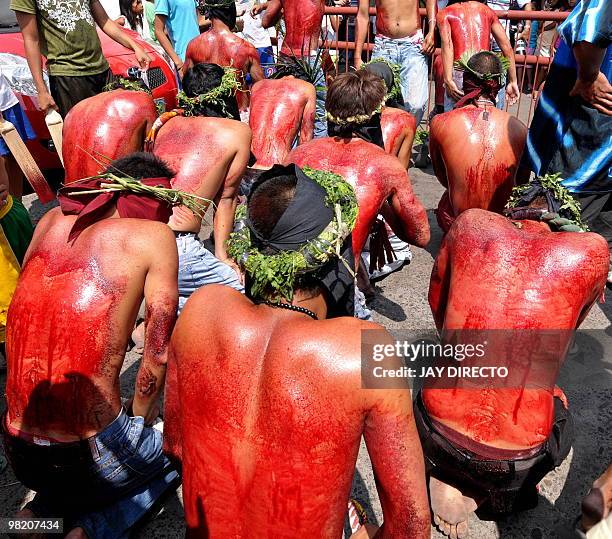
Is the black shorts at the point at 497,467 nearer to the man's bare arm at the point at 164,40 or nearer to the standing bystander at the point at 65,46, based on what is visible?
the standing bystander at the point at 65,46

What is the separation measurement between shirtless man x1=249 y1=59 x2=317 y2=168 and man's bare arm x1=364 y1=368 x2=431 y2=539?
3.53m

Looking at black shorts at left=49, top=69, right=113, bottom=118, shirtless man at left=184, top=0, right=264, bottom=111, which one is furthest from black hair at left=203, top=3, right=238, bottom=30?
black shorts at left=49, top=69, right=113, bottom=118

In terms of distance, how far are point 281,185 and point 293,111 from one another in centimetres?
343

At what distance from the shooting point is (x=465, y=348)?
7.48 ft

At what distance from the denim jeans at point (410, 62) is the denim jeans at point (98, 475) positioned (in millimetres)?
5482

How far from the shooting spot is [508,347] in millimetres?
2209

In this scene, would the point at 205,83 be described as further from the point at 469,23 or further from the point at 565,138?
the point at 469,23

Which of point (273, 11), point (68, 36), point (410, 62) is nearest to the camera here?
point (68, 36)

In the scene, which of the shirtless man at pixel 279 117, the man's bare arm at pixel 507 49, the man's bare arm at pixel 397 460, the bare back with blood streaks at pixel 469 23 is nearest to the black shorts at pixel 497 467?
the man's bare arm at pixel 397 460

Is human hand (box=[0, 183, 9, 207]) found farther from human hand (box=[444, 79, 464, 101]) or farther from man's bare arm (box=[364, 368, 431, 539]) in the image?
human hand (box=[444, 79, 464, 101])

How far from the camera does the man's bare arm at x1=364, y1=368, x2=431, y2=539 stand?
1.48 meters

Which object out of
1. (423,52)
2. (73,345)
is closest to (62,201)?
(73,345)

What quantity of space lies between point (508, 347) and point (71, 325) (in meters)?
1.68

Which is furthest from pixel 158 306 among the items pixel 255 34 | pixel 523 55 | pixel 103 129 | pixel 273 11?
pixel 523 55
